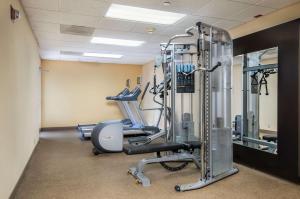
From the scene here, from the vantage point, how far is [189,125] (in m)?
4.66

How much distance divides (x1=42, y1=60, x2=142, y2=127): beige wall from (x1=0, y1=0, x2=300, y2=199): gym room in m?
2.97

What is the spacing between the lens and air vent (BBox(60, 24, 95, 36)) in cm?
457

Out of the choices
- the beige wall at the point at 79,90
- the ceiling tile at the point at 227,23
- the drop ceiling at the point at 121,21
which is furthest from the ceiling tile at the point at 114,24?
the beige wall at the point at 79,90

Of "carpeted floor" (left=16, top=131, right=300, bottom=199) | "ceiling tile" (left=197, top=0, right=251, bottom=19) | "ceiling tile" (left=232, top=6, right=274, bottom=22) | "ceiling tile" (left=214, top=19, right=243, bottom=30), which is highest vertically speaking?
"ceiling tile" (left=197, top=0, right=251, bottom=19)

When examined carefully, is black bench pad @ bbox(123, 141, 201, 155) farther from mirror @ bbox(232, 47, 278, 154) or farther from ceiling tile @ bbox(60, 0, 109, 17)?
ceiling tile @ bbox(60, 0, 109, 17)

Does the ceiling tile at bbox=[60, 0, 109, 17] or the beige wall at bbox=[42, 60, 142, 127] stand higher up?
the ceiling tile at bbox=[60, 0, 109, 17]

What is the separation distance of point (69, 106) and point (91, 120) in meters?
0.93

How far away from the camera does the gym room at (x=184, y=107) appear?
299cm

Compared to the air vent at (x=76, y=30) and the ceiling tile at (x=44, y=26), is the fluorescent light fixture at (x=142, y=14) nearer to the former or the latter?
the air vent at (x=76, y=30)

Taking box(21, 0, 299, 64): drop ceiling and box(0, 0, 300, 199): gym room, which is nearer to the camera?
box(0, 0, 300, 199): gym room

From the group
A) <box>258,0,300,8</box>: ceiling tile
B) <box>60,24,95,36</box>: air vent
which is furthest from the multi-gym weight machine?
<box>60,24,95,36</box>: air vent

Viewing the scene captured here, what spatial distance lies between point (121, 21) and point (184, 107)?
216cm

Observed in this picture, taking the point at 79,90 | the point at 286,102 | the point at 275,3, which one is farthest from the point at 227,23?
the point at 79,90

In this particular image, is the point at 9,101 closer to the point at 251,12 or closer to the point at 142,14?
the point at 142,14
